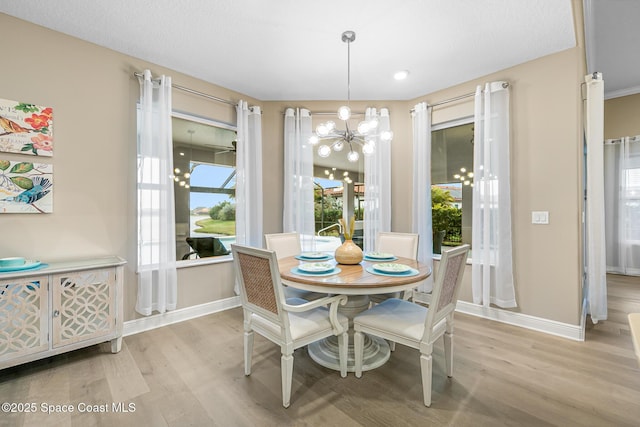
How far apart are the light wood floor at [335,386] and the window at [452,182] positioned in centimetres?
140

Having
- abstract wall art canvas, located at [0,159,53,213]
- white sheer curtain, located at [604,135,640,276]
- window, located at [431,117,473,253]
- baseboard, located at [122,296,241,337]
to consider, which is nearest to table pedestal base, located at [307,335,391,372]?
baseboard, located at [122,296,241,337]

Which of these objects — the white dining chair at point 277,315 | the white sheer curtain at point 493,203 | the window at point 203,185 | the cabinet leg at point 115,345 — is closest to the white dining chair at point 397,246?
the white sheer curtain at point 493,203

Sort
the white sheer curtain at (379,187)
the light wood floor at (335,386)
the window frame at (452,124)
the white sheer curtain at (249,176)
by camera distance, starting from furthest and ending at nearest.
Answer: the white sheer curtain at (379,187) → the white sheer curtain at (249,176) → the window frame at (452,124) → the light wood floor at (335,386)

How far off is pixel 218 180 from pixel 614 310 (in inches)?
196

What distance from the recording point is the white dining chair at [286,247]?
2812mm

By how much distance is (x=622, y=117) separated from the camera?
473 cm

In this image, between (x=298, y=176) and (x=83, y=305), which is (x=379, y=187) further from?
(x=83, y=305)

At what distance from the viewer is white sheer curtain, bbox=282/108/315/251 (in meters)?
3.76

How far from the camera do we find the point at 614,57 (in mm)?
3607

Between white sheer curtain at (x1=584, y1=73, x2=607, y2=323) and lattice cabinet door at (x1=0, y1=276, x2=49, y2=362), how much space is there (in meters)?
4.69

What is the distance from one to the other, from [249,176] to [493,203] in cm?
280

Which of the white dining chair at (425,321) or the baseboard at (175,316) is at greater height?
the white dining chair at (425,321)

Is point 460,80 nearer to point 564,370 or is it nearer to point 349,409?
point 564,370

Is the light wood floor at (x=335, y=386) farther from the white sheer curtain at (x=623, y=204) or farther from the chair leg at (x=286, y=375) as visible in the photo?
the white sheer curtain at (x=623, y=204)
